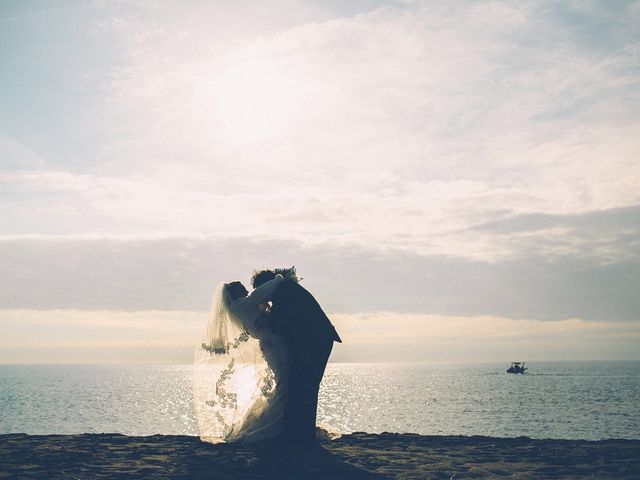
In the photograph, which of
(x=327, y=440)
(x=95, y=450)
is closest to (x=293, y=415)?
(x=327, y=440)

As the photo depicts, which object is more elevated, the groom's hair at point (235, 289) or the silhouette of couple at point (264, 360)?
the groom's hair at point (235, 289)

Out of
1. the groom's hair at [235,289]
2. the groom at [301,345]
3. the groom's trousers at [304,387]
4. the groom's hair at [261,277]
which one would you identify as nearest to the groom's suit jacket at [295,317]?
the groom at [301,345]

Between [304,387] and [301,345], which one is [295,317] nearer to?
[301,345]

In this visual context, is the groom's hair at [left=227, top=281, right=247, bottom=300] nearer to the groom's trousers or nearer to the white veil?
the white veil

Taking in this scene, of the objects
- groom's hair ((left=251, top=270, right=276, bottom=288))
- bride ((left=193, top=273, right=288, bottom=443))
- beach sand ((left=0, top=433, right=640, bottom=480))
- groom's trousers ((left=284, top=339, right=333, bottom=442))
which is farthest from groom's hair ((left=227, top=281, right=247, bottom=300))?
beach sand ((left=0, top=433, right=640, bottom=480))

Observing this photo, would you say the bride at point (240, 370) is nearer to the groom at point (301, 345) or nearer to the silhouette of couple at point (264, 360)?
the silhouette of couple at point (264, 360)

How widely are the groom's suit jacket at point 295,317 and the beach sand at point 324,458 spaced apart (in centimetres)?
178

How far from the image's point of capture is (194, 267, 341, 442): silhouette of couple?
9.82 metres

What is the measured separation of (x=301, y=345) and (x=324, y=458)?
7.75 ft

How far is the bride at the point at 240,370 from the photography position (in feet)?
32.4

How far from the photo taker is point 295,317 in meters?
10.0

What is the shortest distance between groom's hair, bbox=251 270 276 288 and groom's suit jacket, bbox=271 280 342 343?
462 mm

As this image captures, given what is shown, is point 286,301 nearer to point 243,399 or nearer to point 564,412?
point 243,399

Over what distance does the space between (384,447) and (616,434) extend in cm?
4365
